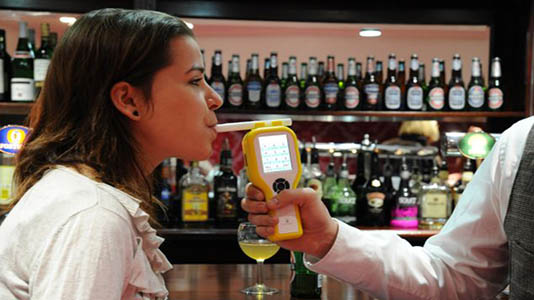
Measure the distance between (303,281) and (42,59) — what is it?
7.34 ft

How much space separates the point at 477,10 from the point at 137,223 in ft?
10.3

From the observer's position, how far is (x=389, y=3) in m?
3.58

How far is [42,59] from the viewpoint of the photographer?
3.37 metres

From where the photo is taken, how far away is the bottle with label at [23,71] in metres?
3.31

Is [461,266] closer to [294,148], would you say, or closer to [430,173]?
[294,148]

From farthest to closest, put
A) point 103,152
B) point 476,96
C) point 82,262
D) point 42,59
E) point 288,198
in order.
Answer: point 476,96, point 42,59, point 288,198, point 103,152, point 82,262

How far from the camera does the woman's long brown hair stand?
104cm

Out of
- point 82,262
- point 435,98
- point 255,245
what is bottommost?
point 255,245

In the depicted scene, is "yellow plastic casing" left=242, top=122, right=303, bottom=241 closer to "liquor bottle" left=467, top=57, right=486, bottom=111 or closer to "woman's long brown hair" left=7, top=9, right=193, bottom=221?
"woman's long brown hair" left=7, top=9, right=193, bottom=221

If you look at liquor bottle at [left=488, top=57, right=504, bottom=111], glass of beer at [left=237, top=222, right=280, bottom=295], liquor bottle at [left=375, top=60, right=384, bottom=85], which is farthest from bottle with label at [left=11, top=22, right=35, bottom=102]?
liquor bottle at [left=488, top=57, right=504, bottom=111]

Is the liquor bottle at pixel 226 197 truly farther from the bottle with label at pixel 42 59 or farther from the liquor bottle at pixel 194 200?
the bottle with label at pixel 42 59

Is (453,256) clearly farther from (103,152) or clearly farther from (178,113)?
(103,152)

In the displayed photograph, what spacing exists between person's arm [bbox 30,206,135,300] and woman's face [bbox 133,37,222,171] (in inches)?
11.3

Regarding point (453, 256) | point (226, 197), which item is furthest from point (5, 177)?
point (453, 256)
